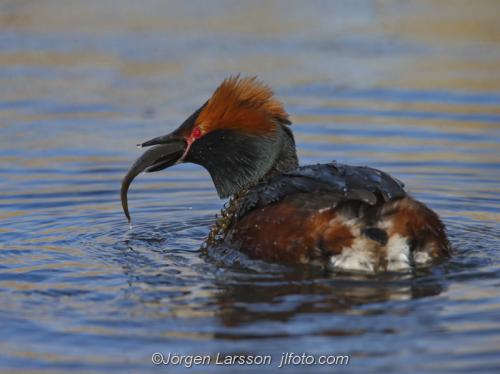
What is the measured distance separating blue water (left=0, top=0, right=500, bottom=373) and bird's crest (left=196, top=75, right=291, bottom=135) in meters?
0.94

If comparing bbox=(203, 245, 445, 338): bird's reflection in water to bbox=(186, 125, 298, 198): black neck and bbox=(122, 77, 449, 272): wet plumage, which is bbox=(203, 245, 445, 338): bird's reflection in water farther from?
bbox=(186, 125, 298, 198): black neck

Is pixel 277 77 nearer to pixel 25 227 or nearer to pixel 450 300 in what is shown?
pixel 25 227

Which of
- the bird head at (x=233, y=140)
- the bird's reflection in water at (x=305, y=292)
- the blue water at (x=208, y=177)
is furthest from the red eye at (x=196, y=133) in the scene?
the bird's reflection in water at (x=305, y=292)

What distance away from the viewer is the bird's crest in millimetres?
7484

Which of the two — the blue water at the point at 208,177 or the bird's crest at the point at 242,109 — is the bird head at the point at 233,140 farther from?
the blue water at the point at 208,177

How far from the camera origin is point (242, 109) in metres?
7.50

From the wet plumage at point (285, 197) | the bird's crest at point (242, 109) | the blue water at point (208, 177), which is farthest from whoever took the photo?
the bird's crest at point (242, 109)

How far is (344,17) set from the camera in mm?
16484

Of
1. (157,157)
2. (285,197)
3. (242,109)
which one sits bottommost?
(285,197)

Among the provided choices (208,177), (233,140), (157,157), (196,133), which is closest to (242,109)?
(233,140)

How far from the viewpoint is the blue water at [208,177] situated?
17.7 ft

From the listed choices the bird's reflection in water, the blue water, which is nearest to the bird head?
the blue water

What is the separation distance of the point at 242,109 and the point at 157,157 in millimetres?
738

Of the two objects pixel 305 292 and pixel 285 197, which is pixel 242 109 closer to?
pixel 285 197
